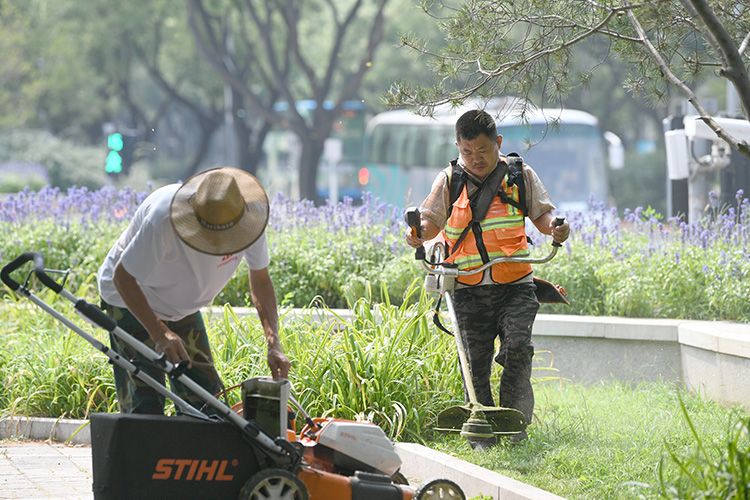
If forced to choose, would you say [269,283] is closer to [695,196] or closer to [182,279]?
[182,279]

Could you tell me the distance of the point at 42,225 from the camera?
13.8 metres

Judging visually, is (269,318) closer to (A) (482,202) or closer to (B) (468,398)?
(B) (468,398)

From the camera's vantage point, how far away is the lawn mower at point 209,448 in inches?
205

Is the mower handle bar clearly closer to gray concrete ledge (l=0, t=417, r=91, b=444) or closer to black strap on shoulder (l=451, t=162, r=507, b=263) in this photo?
black strap on shoulder (l=451, t=162, r=507, b=263)

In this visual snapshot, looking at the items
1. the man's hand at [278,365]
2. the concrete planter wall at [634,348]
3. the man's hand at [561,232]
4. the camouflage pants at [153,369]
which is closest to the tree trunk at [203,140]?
the concrete planter wall at [634,348]

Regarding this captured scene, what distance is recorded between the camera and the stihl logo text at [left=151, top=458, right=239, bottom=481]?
523cm

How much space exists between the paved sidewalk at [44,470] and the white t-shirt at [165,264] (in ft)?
5.01

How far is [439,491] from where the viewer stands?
572cm

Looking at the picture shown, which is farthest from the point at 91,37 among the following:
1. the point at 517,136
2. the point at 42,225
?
the point at 42,225

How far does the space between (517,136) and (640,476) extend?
2093cm

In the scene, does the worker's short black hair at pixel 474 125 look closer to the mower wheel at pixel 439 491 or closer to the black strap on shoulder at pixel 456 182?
the black strap on shoulder at pixel 456 182

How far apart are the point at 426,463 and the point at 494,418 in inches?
16.7

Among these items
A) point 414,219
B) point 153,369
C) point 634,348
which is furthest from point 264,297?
point 634,348

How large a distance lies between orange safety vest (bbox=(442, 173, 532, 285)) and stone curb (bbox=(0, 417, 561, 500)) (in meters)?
1.01
